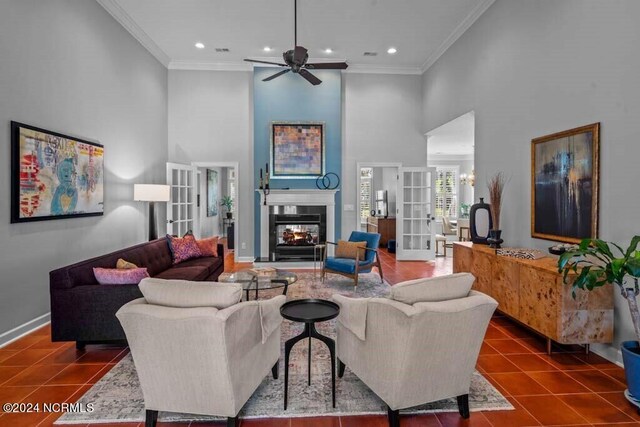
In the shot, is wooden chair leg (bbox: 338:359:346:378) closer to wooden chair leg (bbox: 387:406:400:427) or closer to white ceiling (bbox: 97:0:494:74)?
wooden chair leg (bbox: 387:406:400:427)

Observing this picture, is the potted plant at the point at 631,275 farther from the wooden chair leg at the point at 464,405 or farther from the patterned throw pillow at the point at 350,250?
the patterned throw pillow at the point at 350,250

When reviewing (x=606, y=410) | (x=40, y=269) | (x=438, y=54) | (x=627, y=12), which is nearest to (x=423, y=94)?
(x=438, y=54)

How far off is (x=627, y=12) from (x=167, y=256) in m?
5.51

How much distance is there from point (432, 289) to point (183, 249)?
4.02m

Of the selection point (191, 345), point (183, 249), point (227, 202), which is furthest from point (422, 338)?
point (227, 202)

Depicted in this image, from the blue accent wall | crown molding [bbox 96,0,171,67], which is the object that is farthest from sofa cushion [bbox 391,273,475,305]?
crown molding [bbox 96,0,171,67]

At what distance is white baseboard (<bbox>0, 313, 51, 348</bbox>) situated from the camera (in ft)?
10.9

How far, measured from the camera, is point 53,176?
12.9ft

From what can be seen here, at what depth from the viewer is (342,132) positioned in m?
7.50

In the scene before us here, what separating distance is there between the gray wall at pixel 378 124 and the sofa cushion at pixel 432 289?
5.32 metres

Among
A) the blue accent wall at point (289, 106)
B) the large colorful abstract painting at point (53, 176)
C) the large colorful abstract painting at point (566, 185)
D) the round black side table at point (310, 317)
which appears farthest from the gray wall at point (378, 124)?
the round black side table at point (310, 317)

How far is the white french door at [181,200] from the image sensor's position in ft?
21.9

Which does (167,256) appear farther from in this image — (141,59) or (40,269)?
(141,59)
